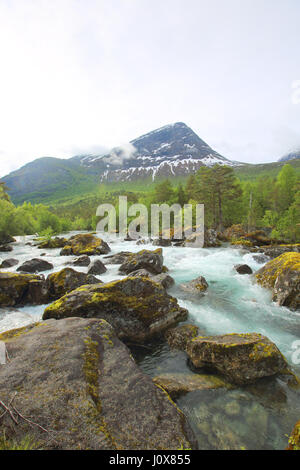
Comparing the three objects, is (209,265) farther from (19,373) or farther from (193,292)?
(19,373)

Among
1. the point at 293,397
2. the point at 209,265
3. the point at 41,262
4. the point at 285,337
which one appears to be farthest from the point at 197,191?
the point at 293,397

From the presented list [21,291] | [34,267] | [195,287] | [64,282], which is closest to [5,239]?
[34,267]

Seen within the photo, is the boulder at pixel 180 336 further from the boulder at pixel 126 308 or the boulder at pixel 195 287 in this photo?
the boulder at pixel 195 287

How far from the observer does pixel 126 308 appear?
26.7 feet

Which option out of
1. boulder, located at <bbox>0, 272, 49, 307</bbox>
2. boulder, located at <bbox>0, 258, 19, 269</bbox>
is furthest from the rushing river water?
boulder, located at <bbox>0, 258, 19, 269</bbox>

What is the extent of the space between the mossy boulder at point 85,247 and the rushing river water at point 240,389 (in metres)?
12.9

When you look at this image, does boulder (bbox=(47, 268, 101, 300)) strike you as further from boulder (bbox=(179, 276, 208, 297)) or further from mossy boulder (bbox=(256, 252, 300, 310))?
mossy boulder (bbox=(256, 252, 300, 310))

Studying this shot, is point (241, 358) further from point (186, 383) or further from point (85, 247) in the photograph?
point (85, 247)

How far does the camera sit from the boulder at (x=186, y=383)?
17.4 feet

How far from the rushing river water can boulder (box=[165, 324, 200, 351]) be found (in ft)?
0.86

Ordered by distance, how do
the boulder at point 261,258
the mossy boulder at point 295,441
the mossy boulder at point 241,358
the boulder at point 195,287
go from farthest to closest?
the boulder at point 261,258
the boulder at point 195,287
the mossy boulder at point 241,358
the mossy boulder at point 295,441

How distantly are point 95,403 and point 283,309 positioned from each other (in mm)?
10005

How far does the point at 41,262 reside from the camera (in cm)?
1938

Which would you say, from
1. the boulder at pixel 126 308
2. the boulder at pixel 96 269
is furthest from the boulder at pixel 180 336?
the boulder at pixel 96 269
